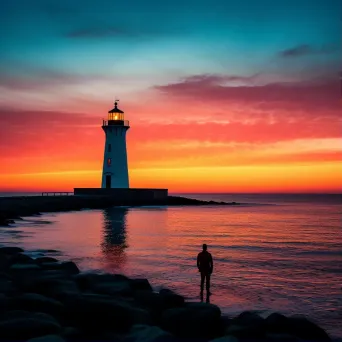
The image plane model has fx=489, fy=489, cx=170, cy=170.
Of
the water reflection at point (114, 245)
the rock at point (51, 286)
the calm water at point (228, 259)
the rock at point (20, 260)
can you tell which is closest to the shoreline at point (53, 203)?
the water reflection at point (114, 245)

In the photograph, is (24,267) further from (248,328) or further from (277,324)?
(277,324)

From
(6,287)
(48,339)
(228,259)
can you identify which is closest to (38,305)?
(6,287)

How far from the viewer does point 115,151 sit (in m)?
56.9

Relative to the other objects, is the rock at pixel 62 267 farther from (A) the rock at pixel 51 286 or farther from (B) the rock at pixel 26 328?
(B) the rock at pixel 26 328

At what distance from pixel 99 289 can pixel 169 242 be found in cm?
1519

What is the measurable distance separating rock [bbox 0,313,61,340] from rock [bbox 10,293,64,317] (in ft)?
3.75

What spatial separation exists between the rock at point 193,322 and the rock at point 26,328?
2.08 meters

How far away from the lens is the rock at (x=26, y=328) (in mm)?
7566

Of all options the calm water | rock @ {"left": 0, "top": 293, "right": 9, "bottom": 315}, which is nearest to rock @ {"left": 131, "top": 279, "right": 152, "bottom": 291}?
the calm water

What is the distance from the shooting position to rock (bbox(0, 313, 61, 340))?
757cm

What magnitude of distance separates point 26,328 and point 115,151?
4965 cm

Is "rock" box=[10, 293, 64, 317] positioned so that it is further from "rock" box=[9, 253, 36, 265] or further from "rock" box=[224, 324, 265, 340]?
"rock" box=[9, 253, 36, 265]

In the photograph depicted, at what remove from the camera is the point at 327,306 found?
12.5 m

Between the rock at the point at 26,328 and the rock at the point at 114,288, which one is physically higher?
the rock at the point at 26,328
